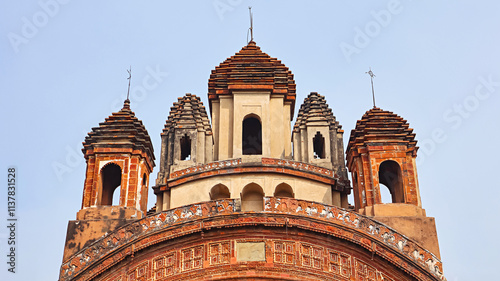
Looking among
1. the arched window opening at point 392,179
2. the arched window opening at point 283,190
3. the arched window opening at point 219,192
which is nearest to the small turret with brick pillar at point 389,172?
the arched window opening at point 392,179

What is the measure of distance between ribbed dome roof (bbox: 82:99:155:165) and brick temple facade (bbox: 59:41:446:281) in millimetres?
32

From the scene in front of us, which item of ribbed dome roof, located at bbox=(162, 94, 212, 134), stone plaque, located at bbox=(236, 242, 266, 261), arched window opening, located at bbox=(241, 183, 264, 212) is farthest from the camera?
ribbed dome roof, located at bbox=(162, 94, 212, 134)

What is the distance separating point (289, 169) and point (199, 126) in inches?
136

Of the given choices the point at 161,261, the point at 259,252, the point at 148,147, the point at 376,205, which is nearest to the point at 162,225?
the point at 161,261

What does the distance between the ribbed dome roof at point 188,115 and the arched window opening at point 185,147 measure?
37 cm

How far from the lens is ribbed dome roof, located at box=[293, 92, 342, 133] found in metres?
21.9

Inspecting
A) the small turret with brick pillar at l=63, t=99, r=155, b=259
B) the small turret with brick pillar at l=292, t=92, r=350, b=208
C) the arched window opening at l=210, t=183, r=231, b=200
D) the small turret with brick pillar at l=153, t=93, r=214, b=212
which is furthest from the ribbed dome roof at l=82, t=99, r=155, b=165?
the small turret with brick pillar at l=292, t=92, r=350, b=208

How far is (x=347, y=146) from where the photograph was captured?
20688mm

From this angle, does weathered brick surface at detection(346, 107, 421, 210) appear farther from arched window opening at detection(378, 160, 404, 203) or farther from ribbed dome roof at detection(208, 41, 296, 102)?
ribbed dome roof at detection(208, 41, 296, 102)

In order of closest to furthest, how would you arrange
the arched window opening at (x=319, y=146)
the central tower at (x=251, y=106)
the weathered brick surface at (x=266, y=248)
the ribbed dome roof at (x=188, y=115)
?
the weathered brick surface at (x=266, y=248)
the central tower at (x=251, y=106)
the arched window opening at (x=319, y=146)
the ribbed dome roof at (x=188, y=115)

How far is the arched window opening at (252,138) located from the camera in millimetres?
23094

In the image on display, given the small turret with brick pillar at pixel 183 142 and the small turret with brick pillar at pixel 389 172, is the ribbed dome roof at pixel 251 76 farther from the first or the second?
the small turret with brick pillar at pixel 389 172

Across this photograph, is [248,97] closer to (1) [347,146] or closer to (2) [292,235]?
(1) [347,146]

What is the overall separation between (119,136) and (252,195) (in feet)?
13.3
